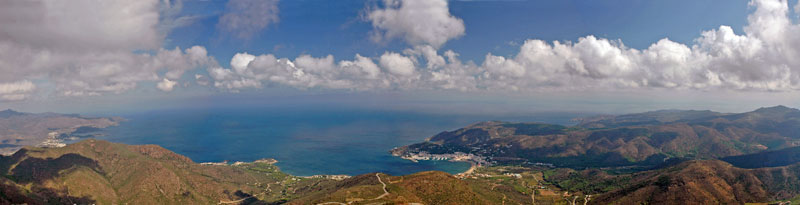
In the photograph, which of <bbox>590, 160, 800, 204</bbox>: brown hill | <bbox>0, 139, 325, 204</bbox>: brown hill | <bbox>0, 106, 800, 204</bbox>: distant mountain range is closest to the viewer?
<bbox>0, 106, 800, 204</bbox>: distant mountain range

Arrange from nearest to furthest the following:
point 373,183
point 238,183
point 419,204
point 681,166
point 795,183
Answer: point 419,204, point 373,183, point 795,183, point 681,166, point 238,183

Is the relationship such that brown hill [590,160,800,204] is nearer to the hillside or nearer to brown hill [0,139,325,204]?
the hillside

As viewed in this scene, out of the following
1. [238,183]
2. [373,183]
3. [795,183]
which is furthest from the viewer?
[238,183]

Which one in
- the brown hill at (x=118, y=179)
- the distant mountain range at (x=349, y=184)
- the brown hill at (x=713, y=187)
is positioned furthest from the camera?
the brown hill at (x=118, y=179)

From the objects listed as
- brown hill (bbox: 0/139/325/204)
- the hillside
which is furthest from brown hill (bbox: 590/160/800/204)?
brown hill (bbox: 0/139/325/204)

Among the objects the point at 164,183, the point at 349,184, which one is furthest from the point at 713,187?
the point at 164,183

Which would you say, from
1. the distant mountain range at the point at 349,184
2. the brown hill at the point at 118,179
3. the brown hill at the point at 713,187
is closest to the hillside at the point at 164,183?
the brown hill at the point at 118,179

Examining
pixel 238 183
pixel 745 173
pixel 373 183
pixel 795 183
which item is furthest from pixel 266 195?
pixel 795 183

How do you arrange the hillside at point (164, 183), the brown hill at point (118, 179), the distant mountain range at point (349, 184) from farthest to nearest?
the brown hill at point (118, 179), the distant mountain range at point (349, 184), the hillside at point (164, 183)

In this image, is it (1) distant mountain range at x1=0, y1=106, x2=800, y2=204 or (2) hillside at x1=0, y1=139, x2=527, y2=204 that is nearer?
(2) hillside at x1=0, y1=139, x2=527, y2=204

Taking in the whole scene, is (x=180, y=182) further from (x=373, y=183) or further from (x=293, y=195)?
(x=373, y=183)

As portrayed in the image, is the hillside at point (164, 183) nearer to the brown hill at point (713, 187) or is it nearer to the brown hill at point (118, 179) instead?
the brown hill at point (118, 179)
